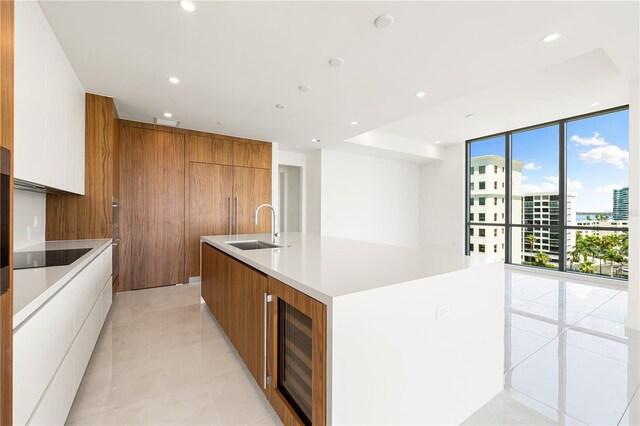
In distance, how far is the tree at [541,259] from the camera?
522cm

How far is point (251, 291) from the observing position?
5.60ft

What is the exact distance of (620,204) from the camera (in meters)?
4.34

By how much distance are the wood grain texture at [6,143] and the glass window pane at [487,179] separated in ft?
23.2

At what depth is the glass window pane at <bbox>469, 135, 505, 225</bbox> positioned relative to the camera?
5953 millimetres

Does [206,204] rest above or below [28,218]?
above

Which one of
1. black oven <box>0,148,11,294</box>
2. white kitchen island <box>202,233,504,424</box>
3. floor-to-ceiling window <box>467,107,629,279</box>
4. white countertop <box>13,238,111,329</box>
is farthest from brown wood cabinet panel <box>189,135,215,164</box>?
floor-to-ceiling window <box>467,107,629,279</box>

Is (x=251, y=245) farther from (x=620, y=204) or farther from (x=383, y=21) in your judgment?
(x=620, y=204)

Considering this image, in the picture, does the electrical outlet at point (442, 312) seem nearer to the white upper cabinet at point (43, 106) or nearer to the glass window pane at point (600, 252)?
the white upper cabinet at point (43, 106)

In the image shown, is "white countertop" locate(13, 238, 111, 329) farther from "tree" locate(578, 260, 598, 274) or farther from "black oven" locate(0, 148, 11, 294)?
"tree" locate(578, 260, 598, 274)

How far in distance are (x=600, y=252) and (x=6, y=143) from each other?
692 cm

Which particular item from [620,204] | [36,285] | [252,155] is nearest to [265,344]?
Answer: [36,285]

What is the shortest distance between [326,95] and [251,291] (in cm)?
239

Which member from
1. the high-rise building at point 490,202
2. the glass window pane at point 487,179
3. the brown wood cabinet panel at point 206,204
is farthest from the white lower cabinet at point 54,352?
the glass window pane at point 487,179

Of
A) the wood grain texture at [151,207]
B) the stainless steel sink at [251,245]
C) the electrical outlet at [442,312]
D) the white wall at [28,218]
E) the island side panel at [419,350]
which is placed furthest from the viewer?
the wood grain texture at [151,207]
